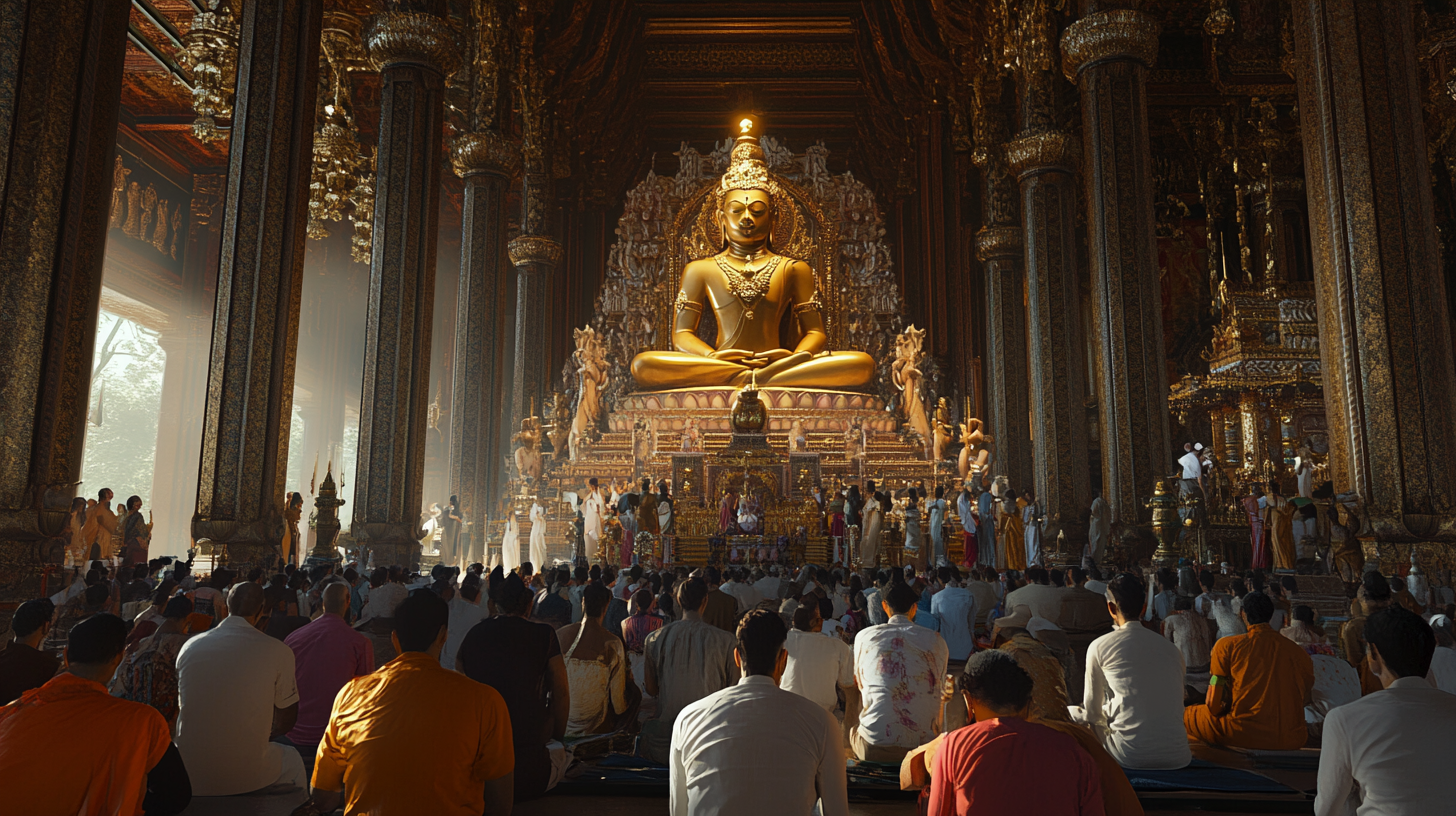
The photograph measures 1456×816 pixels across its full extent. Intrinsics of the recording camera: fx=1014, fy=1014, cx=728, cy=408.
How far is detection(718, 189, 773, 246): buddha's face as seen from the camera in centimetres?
1827

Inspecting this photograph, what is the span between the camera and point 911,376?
16469 millimetres

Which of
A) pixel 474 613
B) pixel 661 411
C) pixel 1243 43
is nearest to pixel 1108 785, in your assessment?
pixel 474 613

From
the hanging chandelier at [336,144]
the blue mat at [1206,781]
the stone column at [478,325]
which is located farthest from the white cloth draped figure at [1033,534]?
the hanging chandelier at [336,144]

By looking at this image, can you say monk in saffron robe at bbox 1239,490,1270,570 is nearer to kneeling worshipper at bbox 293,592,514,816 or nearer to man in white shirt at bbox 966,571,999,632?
man in white shirt at bbox 966,571,999,632

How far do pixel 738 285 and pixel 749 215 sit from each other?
4.34 feet

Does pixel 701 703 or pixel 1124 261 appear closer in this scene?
pixel 701 703

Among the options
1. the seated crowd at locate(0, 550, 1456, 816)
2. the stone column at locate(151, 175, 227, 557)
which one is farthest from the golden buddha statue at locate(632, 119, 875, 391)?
the seated crowd at locate(0, 550, 1456, 816)

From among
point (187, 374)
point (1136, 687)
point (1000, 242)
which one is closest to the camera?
point (1136, 687)

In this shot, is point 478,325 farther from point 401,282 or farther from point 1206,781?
point 1206,781

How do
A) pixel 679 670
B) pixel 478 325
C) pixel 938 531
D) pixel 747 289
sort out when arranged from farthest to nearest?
1. pixel 747 289
2. pixel 478 325
3. pixel 938 531
4. pixel 679 670

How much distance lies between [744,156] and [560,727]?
53.3 feet

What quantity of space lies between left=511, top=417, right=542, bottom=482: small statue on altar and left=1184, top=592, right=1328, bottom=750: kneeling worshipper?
38.2ft

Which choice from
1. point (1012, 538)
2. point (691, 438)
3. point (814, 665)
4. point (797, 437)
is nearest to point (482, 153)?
point (691, 438)

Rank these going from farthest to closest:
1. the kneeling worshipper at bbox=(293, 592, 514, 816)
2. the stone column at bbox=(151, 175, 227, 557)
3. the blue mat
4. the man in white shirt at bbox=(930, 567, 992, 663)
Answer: the stone column at bbox=(151, 175, 227, 557), the man in white shirt at bbox=(930, 567, 992, 663), the blue mat, the kneeling worshipper at bbox=(293, 592, 514, 816)
